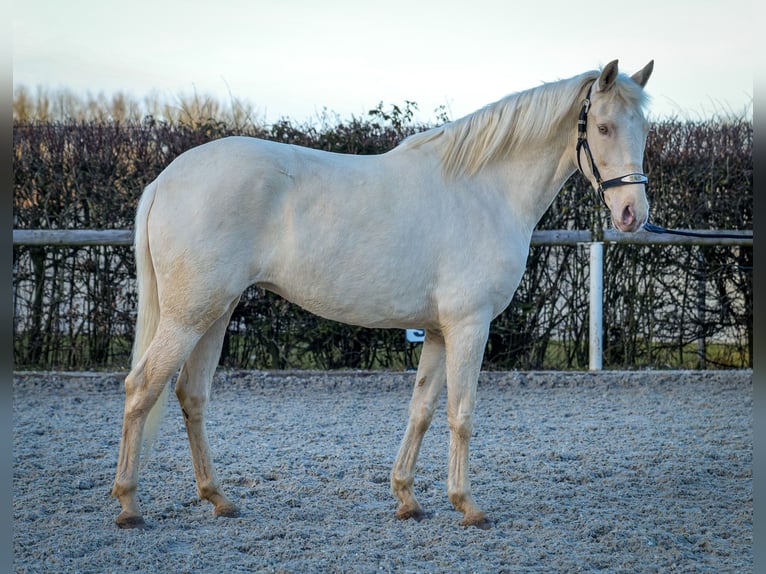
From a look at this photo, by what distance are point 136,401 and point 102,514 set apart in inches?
25.6

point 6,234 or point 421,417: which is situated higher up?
point 6,234

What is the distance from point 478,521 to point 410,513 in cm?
33

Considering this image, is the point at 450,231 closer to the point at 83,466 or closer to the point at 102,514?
the point at 102,514

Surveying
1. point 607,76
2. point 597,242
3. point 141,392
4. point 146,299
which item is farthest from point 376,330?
point 607,76

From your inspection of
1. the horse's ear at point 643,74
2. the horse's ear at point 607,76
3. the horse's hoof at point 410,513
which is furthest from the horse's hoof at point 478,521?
the horse's ear at point 643,74

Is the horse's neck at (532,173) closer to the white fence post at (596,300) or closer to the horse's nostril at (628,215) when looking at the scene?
the horse's nostril at (628,215)

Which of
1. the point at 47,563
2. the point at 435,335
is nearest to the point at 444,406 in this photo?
the point at 435,335

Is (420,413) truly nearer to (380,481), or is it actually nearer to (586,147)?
(380,481)

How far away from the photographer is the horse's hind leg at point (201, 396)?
342 cm

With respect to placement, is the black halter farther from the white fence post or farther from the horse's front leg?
the white fence post

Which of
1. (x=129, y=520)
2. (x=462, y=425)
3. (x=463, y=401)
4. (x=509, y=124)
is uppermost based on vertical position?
(x=509, y=124)

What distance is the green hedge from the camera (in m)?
7.11

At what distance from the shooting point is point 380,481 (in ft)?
13.1

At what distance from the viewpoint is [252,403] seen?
605 centimetres
